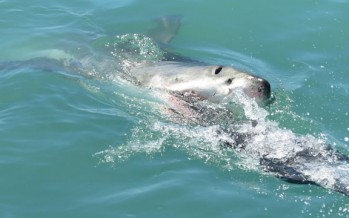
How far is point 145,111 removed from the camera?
8469 millimetres

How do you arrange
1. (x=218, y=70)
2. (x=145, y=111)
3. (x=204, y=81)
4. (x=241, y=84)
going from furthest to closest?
(x=145, y=111) → (x=204, y=81) → (x=218, y=70) → (x=241, y=84)

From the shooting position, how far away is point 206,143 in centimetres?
750

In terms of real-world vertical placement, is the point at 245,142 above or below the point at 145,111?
below

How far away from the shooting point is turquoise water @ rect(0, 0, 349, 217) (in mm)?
6789

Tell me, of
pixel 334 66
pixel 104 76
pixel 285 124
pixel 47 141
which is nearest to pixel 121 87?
pixel 104 76

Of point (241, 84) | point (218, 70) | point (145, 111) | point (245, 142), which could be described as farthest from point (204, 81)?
point (245, 142)

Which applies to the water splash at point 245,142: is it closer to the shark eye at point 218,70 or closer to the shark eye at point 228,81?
the shark eye at point 228,81

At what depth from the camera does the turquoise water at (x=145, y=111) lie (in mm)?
6789

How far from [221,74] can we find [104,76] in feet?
7.21

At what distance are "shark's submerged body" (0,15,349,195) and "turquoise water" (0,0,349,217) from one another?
0.15m

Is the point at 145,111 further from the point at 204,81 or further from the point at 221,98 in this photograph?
the point at 221,98

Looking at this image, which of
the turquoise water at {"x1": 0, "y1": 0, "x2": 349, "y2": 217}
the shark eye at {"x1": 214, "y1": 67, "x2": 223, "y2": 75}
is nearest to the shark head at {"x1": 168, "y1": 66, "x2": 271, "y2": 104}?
the shark eye at {"x1": 214, "y1": 67, "x2": 223, "y2": 75}

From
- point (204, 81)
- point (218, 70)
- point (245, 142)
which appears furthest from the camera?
point (204, 81)

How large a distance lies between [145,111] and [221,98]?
1.08 meters
